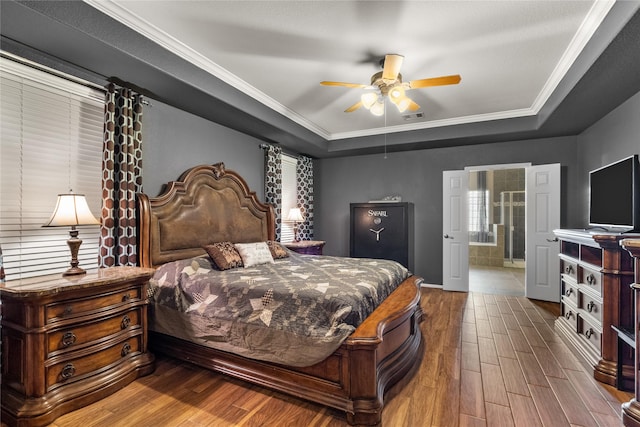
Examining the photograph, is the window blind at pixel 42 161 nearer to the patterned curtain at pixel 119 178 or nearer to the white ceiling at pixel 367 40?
the patterned curtain at pixel 119 178

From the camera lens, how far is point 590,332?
2643 mm

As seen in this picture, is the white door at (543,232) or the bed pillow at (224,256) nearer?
the bed pillow at (224,256)

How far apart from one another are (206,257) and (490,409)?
264 centimetres

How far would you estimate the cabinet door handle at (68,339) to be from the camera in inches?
77.5

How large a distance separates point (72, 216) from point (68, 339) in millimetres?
816

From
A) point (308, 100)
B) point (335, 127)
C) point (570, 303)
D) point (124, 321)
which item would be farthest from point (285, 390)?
point (335, 127)

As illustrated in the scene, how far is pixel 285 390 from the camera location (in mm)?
2104

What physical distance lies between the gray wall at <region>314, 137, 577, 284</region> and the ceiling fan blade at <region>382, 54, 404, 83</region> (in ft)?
9.66

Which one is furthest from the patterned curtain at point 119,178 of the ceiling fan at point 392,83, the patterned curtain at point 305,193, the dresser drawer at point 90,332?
the patterned curtain at point 305,193

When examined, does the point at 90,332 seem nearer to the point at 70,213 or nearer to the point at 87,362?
the point at 87,362

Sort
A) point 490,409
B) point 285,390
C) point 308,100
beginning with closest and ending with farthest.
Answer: point 490,409, point 285,390, point 308,100

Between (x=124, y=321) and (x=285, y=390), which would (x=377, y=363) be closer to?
(x=285, y=390)

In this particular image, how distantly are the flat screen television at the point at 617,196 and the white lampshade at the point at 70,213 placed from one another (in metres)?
4.33

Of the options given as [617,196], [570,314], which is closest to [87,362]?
[570,314]
